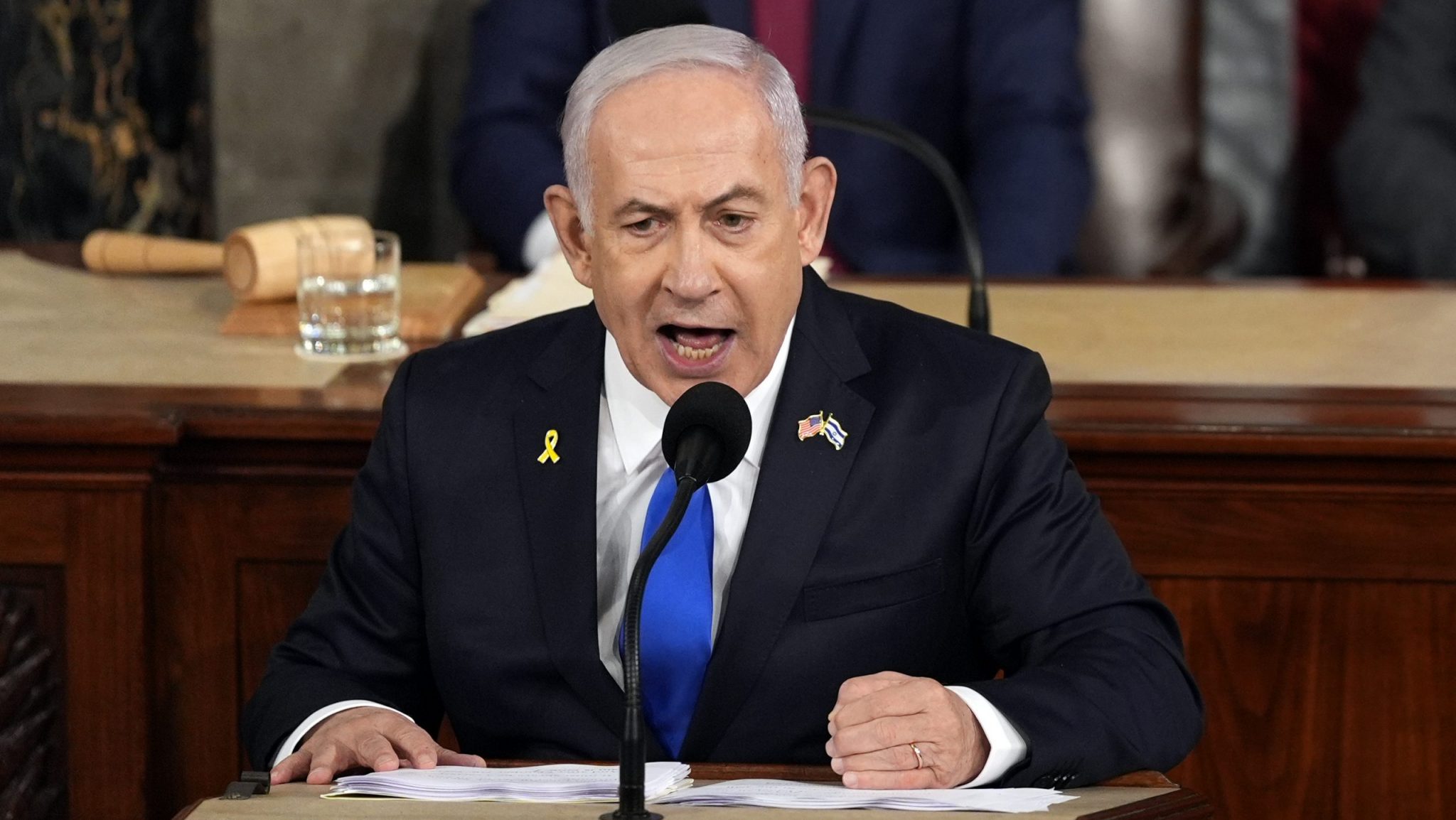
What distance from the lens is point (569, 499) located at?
5.55ft

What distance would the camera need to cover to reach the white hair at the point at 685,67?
155 cm

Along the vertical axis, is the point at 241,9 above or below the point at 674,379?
above

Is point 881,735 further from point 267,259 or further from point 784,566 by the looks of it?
point 267,259

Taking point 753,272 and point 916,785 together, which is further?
point 753,272

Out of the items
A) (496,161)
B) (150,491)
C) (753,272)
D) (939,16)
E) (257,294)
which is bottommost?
(150,491)

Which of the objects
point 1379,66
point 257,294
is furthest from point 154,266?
point 1379,66

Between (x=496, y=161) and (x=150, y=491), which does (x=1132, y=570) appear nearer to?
(x=150, y=491)

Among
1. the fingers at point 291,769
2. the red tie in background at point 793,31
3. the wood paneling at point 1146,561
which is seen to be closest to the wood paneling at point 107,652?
the wood paneling at point 1146,561

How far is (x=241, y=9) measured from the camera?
14.0 feet

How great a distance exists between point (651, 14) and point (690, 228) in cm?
56

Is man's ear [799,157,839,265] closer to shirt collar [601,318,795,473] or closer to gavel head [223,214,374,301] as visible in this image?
shirt collar [601,318,795,473]

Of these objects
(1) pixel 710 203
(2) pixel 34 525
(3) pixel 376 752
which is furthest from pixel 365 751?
(2) pixel 34 525

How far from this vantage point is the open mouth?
1615mm

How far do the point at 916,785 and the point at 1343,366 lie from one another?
45.2 inches
